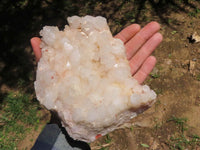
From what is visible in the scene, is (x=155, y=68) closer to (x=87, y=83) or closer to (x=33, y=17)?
(x=87, y=83)

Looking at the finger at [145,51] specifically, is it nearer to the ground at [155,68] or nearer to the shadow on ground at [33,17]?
the ground at [155,68]

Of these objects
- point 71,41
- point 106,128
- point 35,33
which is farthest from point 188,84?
point 35,33

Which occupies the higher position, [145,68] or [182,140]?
[145,68]

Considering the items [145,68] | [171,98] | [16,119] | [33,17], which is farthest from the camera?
[33,17]

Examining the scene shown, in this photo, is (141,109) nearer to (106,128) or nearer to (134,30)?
(106,128)

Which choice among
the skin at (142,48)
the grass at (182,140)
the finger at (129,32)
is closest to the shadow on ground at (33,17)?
the finger at (129,32)

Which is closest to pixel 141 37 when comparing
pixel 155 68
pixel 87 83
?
pixel 87 83

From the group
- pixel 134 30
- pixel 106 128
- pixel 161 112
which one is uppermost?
pixel 134 30
